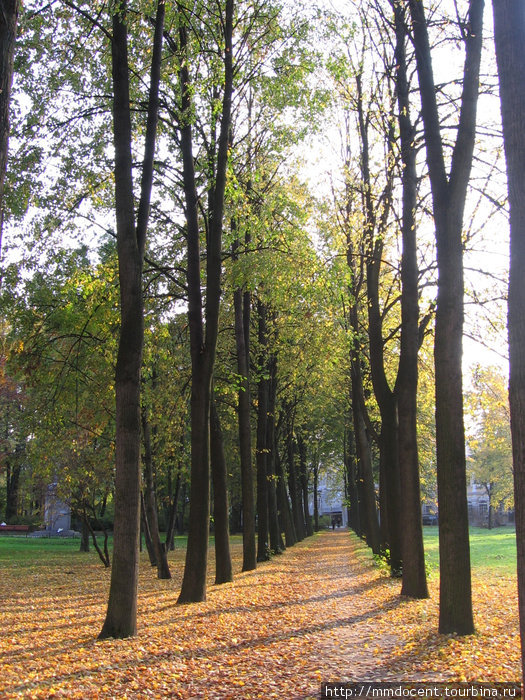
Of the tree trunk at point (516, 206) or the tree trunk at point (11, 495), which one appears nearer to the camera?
the tree trunk at point (516, 206)

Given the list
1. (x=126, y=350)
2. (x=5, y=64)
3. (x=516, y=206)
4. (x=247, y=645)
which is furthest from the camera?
(x=126, y=350)

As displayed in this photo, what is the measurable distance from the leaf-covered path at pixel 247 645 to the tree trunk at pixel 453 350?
0.73m

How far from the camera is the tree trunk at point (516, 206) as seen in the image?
174 inches

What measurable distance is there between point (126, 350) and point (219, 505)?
7.33 m

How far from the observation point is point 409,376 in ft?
39.4

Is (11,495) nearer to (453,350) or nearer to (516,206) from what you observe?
(453,350)

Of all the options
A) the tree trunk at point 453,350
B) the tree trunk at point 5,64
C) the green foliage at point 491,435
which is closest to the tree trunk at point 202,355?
the tree trunk at point 453,350

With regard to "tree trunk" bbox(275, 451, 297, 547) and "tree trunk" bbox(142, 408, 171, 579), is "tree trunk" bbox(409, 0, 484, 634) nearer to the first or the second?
"tree trunk" bbox(142, 408, 171, 579)

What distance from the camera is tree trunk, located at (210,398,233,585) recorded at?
50.2ft

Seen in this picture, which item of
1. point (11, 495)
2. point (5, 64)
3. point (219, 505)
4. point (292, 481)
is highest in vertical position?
point (5, 64)

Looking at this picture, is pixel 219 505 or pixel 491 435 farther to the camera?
pixel 219 505

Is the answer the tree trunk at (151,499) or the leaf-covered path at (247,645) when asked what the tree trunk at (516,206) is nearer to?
the leaf-covered path at (247,645)

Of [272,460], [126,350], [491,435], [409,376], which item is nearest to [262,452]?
[272,460]

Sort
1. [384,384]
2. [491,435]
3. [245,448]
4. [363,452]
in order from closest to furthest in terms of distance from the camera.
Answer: [491,435] < [384,384] < [245,448] < [363,452]
